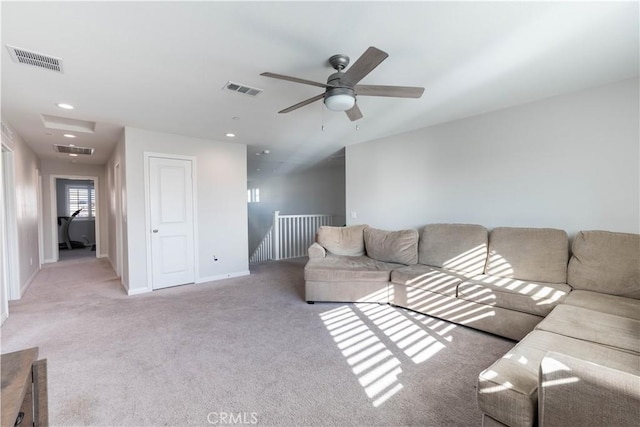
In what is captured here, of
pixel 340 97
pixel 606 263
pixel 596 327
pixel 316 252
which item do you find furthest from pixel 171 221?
pixel 606 263

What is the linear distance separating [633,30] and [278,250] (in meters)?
5.85

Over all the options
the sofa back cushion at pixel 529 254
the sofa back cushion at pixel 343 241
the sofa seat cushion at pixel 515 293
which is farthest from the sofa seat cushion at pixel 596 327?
the sofa back cushion at pixel 343 241

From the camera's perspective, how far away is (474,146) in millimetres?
3564

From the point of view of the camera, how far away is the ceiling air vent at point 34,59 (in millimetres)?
1987

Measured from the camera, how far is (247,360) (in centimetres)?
225

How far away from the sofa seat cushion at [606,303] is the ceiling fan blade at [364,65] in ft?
7.92

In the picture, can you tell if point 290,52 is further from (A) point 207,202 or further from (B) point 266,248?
(B) point 266,248

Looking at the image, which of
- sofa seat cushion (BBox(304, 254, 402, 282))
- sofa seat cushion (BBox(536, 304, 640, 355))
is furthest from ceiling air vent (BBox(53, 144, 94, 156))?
sofa seat cushion (BBox(536, 304, 640, 355))

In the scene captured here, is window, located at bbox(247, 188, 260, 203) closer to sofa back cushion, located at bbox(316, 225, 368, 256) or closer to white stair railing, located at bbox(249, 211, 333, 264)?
white stair railing, located at bbox(249, 211, 333, 264)

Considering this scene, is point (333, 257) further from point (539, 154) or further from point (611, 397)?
point (611, 397)

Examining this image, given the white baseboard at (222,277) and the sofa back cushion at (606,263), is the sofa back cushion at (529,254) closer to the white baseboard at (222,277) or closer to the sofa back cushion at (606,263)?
the sofa back cushion at (606,263)

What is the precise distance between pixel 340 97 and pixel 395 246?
7.78ft

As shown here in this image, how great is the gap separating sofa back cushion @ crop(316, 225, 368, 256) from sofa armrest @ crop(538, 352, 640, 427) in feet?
10.6

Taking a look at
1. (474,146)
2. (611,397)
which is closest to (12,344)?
(611,397)
